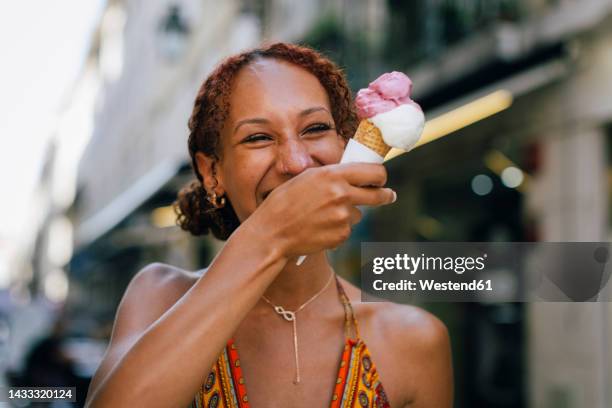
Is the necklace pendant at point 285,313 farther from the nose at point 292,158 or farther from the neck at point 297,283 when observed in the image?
the nose at point 292,158

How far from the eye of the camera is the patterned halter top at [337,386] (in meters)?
1.50

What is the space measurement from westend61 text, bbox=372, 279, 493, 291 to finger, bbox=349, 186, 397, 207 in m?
0.80

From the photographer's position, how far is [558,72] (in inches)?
230

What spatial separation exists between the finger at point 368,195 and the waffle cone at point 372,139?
0.50 feet

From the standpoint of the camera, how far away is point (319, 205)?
3.50ft

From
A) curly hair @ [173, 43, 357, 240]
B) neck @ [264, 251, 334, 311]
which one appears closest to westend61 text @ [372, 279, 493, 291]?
neck @ [264, 251, 334, 311]

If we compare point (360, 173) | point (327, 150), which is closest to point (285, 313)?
point (327, 150)

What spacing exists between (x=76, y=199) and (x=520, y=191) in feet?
109

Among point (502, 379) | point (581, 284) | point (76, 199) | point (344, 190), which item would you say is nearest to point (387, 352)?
point (344, 190)

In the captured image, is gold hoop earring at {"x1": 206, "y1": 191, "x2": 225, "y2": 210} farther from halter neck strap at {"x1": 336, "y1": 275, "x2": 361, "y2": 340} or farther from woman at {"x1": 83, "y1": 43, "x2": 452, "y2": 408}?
halter neck strap at {"x1": 336, "y1": 275, "x2": 361, "y2": 340}

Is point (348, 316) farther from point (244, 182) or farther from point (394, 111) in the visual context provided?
point (394, 111)

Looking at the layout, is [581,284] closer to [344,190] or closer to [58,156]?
[344,190]

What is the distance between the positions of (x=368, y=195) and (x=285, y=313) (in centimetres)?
64

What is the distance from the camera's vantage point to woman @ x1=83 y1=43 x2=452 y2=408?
1.09 metres
